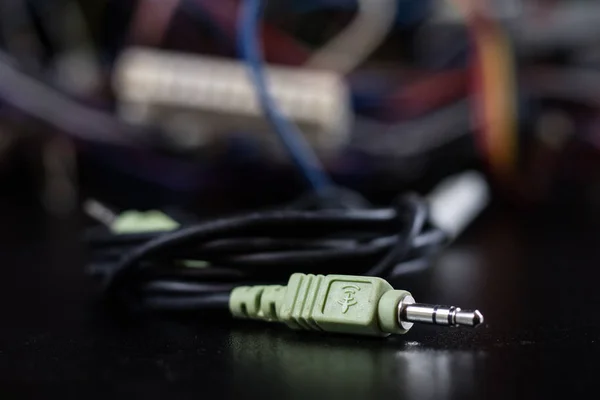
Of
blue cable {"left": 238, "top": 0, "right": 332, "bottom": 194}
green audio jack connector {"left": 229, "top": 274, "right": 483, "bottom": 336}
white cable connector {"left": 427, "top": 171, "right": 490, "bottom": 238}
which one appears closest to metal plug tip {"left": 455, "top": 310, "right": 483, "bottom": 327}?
green audio jack connector {"left": 229, "top": 274, "right": 483, "bottom": 336}

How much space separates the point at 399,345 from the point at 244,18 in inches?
14.0

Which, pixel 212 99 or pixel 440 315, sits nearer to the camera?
pixel 440 315

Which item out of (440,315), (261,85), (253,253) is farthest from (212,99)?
(440,315)

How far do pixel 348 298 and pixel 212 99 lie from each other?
65cm

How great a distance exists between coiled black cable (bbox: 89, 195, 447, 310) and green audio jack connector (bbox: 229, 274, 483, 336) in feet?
0.14

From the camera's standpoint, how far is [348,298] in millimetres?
334

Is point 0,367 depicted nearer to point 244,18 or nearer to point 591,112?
point 244,18

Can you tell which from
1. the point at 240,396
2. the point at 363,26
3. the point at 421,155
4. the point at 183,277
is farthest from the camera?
the point at 363,26

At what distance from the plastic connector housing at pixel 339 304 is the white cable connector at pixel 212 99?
0.58 metres

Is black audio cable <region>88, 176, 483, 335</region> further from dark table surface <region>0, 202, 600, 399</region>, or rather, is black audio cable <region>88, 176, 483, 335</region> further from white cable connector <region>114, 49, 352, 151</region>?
white cable connector <region>114, 49, 352, 151</region>

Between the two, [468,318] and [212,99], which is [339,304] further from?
[212,99]

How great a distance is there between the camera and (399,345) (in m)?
0.33

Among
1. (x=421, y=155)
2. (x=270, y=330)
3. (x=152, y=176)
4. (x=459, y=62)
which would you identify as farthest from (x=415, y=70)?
(x=270, y=330)

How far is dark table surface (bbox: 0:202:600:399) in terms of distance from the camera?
28cm
